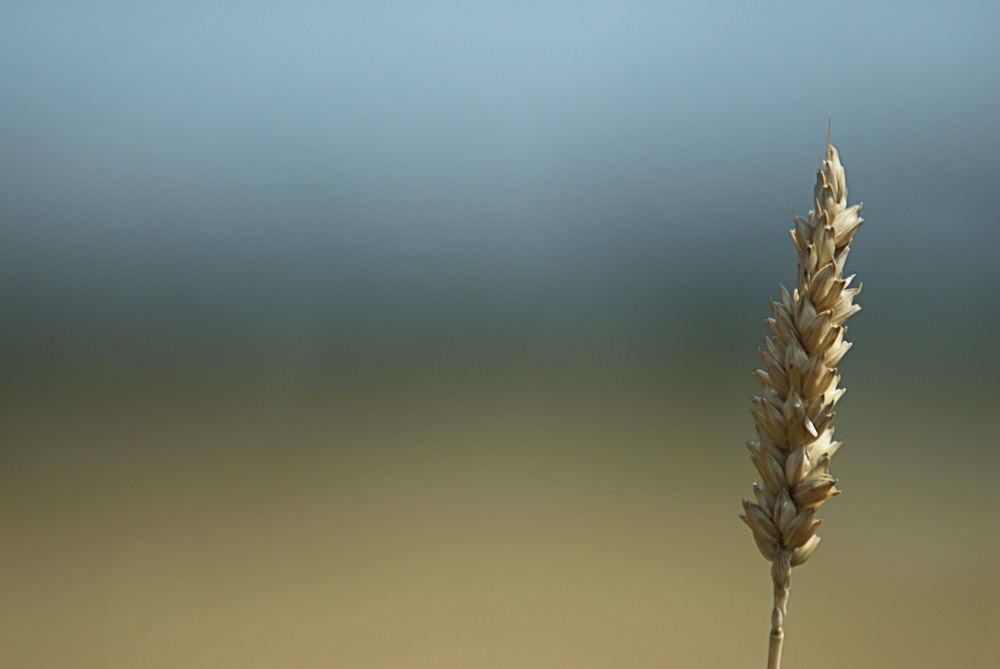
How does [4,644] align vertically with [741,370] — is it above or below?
below

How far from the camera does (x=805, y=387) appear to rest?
1.21 feet

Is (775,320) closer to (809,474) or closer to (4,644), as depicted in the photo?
(809,474)

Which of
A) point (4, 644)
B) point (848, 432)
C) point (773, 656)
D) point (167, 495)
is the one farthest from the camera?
point (167, 495)

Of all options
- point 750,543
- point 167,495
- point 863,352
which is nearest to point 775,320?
point 750,543

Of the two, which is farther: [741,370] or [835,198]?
[741,370]

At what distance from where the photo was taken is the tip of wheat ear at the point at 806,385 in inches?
14.3

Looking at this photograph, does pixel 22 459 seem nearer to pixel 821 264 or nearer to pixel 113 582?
pixel 113 582

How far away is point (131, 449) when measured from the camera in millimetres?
2271

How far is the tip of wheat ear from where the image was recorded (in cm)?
36

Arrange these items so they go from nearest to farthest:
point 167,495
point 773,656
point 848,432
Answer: point 773,656 → point 848,432 → point 167,495

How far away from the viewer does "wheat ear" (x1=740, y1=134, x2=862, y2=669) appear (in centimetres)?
36

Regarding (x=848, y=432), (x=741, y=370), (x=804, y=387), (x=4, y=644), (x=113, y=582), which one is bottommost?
(x=4, y=644)

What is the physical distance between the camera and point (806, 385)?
0.37 meters

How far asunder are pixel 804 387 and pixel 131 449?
2.35 meters
